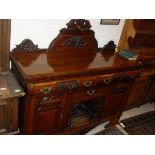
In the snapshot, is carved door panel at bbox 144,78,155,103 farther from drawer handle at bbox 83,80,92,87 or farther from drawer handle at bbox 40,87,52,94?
drawer handle at bbox 40,87,52,94

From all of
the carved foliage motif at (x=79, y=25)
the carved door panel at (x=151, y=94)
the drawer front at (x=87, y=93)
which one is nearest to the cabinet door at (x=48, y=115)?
the drawer front at (x=87, y=93)

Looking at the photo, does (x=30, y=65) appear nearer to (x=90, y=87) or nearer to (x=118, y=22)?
(x=90, y=87)

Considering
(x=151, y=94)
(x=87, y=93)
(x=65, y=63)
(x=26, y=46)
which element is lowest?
(x=151, y=94)

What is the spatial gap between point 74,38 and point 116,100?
113 cm

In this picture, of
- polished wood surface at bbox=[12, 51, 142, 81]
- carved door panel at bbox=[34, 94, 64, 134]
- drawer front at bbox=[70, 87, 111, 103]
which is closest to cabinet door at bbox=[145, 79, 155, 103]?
polished wood surface at bbox=[12, 51, 142, 81]

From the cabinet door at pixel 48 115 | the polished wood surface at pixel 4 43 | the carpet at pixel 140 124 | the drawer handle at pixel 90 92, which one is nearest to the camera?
the polished wood surface at pixel 4 43

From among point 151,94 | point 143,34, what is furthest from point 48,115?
point 151,94

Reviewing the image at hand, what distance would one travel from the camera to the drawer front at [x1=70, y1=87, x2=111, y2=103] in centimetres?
254

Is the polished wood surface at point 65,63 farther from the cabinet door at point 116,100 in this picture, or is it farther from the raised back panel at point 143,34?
the raised back panel at point 143,34

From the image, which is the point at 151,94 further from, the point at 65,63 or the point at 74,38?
the point at 65,63

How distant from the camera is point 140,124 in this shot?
3783 millimetres

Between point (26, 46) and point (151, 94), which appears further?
point (151, 94)

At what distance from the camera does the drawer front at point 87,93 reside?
254cm

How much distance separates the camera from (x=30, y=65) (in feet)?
7.38
